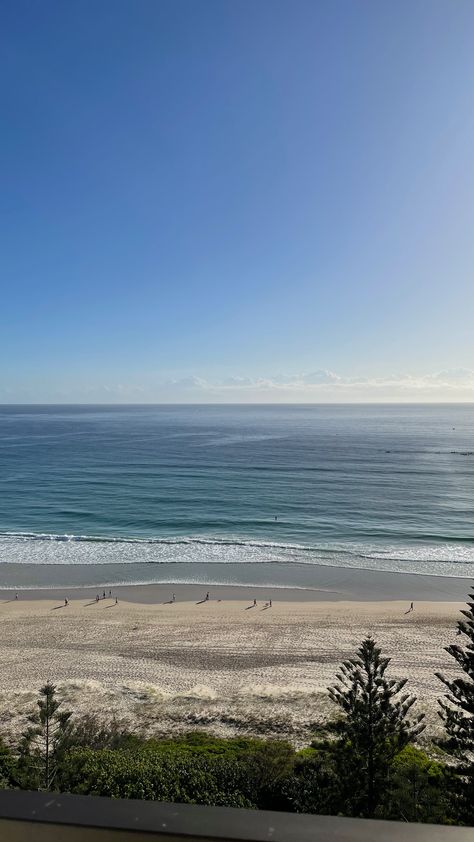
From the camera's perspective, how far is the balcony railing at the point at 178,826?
1.28 meters

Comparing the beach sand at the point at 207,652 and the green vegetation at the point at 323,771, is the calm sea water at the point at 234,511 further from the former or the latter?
the green vegetation at the point at 323,771

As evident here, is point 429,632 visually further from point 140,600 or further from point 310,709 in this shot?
point 140,600

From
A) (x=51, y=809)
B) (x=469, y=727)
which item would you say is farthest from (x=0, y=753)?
(x=51, y=809)

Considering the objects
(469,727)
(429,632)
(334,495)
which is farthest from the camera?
(334,495)

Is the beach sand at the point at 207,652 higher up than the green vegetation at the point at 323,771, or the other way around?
the green vegetation at the point at 323,771

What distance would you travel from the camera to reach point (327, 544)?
31547 millimetres

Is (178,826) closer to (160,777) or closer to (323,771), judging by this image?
(160,777)

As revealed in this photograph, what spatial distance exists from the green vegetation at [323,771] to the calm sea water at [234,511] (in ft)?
53.0

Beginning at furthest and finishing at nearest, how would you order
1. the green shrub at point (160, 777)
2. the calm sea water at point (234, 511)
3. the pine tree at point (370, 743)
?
the calm sea water at point (234, 511)
the green shrub at point (160, 777)
the pine tree at point (370, 743)

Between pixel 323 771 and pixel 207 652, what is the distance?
8.54 m

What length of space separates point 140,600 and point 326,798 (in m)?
16.2

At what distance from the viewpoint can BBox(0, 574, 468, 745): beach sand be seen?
13.4 m

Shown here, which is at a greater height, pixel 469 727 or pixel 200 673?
pixel 469 727

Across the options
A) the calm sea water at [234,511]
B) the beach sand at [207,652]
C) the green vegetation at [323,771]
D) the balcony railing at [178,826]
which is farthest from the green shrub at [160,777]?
the calm sea water at [234,511]
